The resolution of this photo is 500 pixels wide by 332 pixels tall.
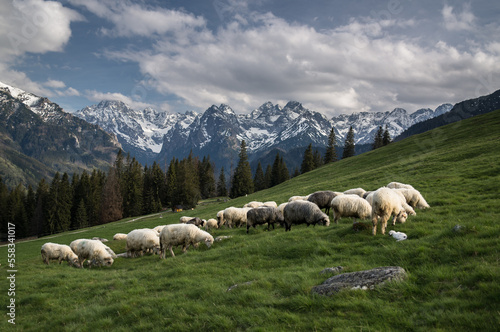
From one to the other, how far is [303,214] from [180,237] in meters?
7.64

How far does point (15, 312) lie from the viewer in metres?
9.70

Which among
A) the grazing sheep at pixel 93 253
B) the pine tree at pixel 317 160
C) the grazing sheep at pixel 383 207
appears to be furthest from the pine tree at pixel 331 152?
the grazing sheep at pixel 93 253

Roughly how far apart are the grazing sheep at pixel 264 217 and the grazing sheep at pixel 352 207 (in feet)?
13.6

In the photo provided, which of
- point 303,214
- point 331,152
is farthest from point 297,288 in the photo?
point 331,152

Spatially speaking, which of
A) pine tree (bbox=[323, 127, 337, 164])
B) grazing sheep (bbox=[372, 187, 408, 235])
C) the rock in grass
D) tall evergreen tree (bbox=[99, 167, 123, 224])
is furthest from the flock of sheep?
pine tree (bbox=[323, 127, 337, 164])

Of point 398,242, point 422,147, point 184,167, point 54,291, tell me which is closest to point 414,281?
point 398,242

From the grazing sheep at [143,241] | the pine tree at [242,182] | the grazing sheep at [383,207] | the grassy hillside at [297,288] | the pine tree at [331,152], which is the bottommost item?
the grassy hillside at [297,288]

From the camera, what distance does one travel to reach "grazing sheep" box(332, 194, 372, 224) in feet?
49.1

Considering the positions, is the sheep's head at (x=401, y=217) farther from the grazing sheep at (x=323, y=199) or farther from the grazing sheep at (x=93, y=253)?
the grazing sheep at (x=93, y=253)

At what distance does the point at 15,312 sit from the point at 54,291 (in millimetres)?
1379

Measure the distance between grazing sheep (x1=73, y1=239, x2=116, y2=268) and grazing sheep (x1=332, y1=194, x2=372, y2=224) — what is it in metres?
14.3

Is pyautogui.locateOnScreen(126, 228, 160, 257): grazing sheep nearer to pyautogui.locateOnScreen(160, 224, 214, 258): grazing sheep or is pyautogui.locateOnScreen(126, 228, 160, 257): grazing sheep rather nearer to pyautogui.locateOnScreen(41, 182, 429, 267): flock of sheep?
pyautogui.locateOnScreen(41, 182, 429, 267): flock of sheep

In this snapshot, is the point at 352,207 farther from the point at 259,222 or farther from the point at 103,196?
the point at 103,196

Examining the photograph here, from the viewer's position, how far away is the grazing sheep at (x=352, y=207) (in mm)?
14969
